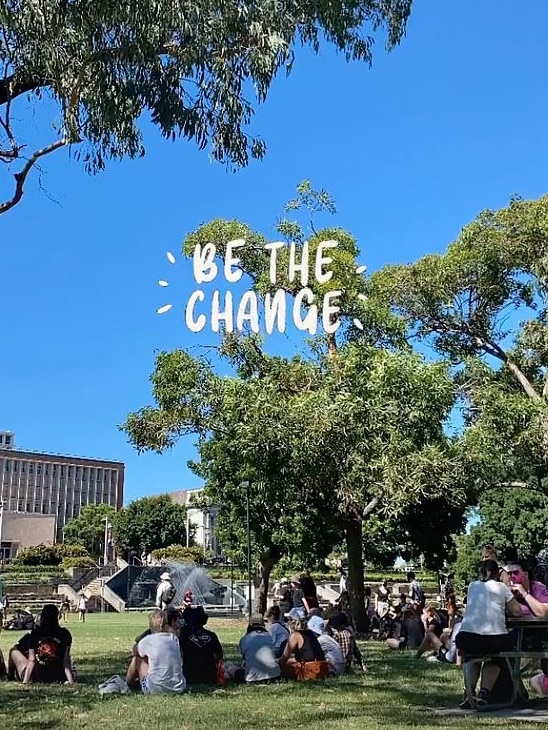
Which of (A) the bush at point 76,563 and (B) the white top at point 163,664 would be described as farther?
(A) the bush at point 76,563

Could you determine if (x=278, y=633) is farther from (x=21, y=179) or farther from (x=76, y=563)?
(x=76, y=563)

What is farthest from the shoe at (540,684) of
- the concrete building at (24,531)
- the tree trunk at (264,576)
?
the concrete building at (24,531)

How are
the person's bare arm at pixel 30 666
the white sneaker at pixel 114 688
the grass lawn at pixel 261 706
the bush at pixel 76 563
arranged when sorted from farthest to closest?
the bush at pixel 76 563 < the person's bare arm at pixel 30 666 < the white sneaker at pixel 114 688 < the grass lawn at pixel 261 706

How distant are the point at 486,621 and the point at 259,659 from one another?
293 cm

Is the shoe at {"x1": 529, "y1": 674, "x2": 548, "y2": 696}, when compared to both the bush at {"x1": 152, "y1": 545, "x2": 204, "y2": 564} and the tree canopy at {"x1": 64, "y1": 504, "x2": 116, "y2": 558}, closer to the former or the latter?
the bush at {"x1": 152, "y1": 545, "x2": 204, "y2": 564}

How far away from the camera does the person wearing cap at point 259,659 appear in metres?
9.04

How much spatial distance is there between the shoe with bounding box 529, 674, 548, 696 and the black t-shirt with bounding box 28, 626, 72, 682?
15.2 feet

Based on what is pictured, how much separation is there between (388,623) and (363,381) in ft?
16.3

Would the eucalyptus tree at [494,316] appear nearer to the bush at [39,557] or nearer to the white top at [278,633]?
the white top at [278,633]

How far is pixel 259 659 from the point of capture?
29.7ft

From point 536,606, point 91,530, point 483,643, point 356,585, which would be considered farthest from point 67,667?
point 91,530

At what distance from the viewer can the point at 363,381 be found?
1781 centimetres

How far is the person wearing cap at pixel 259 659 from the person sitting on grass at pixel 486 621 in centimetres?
247

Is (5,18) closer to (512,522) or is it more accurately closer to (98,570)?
(512,522)
